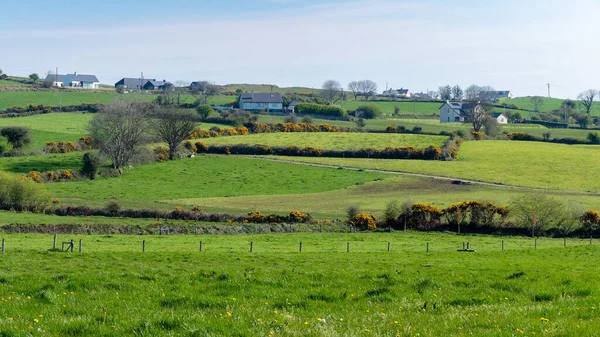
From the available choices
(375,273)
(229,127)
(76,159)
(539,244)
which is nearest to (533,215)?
(539,244)

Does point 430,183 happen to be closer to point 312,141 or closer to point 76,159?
point 312,141

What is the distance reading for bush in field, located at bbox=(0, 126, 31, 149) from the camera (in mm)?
105062

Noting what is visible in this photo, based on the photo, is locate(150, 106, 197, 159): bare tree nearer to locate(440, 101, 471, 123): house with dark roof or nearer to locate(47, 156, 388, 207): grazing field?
locate(47, 156, 388, 207): grazing field

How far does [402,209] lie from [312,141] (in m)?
59.9

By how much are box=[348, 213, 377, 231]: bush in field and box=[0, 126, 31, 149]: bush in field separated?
217 feet

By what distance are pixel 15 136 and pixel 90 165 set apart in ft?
74.2

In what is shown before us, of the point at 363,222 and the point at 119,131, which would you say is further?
the point at 119,131

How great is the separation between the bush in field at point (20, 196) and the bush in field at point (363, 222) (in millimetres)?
29703

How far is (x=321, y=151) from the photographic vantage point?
11294cm

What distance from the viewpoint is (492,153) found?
11244 centimetres

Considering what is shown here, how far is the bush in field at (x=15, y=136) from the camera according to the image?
4136 inches

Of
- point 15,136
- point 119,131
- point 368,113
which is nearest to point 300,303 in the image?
point 119,131

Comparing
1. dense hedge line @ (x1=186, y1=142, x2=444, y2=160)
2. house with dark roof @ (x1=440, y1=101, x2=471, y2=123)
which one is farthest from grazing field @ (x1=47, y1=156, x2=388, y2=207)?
house with dark roof @ (x1=440, y1=101, x2=471, y2=123)

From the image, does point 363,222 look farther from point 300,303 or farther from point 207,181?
point 300,303
